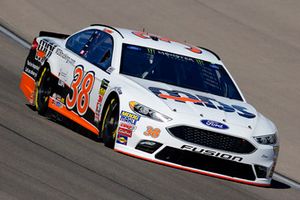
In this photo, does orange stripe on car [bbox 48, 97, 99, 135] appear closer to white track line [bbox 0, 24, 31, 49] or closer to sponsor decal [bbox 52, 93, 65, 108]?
sponsor decal [bbox 52, 93, 65, 108]

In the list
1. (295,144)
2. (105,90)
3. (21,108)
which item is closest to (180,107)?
(105,90)

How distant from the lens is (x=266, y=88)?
17.8 meters

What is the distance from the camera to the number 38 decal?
11.7 m

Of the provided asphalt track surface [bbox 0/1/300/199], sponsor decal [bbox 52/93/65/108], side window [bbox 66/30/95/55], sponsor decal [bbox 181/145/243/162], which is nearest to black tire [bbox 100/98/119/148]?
asphalt track surface [bbox 0/1/300/199]

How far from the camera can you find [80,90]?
11.9m

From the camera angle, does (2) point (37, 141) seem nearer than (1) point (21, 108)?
Answer: Yes

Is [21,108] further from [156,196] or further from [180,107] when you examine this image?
[156,196]

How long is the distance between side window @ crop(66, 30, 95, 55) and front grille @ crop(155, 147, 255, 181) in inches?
110

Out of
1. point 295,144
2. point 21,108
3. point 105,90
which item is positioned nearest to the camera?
point 105,90

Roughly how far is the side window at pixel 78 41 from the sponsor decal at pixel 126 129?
92.1 inches

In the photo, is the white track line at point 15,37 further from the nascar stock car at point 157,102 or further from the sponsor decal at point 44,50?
the nascar stock car at point 157,102

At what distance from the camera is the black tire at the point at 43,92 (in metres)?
12.9

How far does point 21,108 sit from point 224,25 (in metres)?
10.1

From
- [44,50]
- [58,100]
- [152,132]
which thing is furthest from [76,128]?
[152,132]
